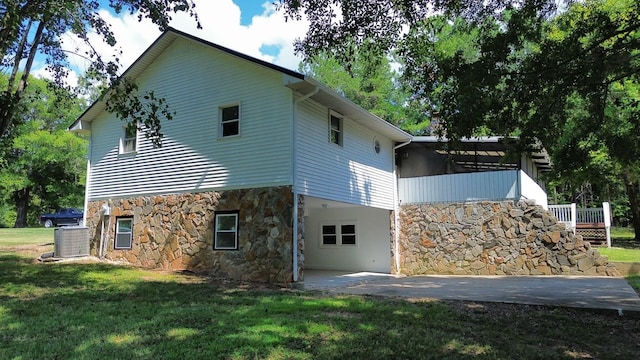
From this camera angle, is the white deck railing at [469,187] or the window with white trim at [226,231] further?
the white deck railing at [469,187]

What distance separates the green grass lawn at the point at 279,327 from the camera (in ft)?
14.9

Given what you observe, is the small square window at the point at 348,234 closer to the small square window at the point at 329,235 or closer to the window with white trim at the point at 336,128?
the small square window at the point at 329,235

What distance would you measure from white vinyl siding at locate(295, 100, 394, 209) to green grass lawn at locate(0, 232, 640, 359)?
11.7 feet

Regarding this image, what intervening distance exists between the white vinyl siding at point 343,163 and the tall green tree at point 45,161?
24.4 meters

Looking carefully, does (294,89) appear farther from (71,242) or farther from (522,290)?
(71,242)

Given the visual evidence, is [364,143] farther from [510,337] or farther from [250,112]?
[510,337]

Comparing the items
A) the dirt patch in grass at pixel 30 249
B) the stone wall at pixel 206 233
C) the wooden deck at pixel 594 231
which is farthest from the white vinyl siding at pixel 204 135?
the wooden deck at pixel 594 231

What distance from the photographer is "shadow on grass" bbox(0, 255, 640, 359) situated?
454 centimetres

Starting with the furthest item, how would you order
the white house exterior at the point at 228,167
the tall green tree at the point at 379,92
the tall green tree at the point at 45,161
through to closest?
the tall green tree at the point at 45,161
the tall green tree at the point at 379,92
the white house exterior at the point at 228,167

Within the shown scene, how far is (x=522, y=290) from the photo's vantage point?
9344 millimetres

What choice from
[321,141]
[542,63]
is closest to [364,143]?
[321,141]

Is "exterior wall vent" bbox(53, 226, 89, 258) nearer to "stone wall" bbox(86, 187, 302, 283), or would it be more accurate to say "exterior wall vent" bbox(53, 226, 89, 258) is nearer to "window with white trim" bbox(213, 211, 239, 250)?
"stone wall" bbox(86, 187, 302, 283)

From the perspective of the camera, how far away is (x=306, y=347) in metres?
4.66

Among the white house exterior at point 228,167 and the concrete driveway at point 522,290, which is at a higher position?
the white house exterior at point 228,167
